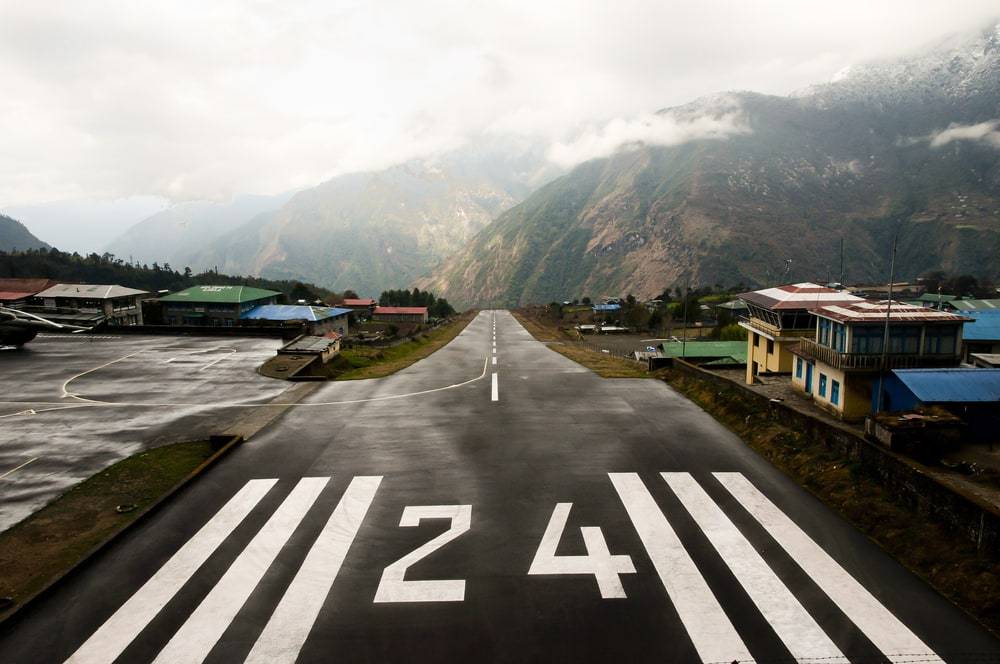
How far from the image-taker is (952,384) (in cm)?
2050

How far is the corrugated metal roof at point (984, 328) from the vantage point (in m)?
38.9

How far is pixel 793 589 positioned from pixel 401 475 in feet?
39.4

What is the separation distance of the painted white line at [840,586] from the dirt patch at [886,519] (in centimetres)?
177

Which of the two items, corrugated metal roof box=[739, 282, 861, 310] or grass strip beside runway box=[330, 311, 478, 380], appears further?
grass strip beside runway box=[330, 311, 478, 380]

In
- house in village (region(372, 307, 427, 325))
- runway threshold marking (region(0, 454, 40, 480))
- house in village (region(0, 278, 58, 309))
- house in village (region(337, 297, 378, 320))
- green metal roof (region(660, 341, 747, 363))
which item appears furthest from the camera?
house in village (region(372, 307, 427, 325))

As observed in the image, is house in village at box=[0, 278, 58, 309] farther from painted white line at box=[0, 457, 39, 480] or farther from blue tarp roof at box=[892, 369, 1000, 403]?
blue tarp roof at box=[892, 369, 1000, 403]

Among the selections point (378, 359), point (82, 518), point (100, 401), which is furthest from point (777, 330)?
point (100, 401)

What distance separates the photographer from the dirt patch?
12.0m

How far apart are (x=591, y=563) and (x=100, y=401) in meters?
29.5

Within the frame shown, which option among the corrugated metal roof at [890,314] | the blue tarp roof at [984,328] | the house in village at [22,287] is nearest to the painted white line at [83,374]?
the corrugated metal roof at [890,314]

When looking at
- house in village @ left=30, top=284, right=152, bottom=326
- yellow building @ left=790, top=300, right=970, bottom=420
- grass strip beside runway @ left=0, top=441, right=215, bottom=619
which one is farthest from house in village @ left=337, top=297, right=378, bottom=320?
yellow building @ left=790, top=300, right=970, bottom=420

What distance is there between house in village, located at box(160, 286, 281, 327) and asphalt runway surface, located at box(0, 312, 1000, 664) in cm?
8212

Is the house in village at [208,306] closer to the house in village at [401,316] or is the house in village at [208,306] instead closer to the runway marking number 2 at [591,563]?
the house in village at [401,316]

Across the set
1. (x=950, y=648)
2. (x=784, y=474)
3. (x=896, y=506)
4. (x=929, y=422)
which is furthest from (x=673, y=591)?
(x=929, y=422)
